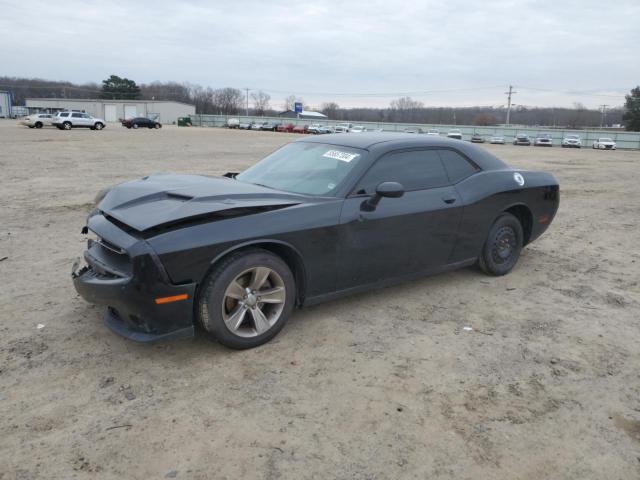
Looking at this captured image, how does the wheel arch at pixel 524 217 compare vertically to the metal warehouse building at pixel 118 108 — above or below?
below

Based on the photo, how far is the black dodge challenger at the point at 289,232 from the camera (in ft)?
10.4

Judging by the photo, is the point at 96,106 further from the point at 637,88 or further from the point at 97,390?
the point at 97,390

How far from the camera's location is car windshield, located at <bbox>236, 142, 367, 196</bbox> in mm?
4109

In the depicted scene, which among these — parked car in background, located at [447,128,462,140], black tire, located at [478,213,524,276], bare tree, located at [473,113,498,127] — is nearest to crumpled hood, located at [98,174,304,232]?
black tire, located at [478,213,524,276]

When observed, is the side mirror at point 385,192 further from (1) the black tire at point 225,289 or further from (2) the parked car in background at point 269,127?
(2) the parked car in background at point 269,127

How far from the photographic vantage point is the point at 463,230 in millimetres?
4777

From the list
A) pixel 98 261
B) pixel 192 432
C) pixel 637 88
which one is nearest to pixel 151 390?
pixel 192 432

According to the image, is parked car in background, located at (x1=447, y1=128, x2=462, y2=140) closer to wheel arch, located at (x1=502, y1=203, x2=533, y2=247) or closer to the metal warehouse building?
wheel arch, located at (x1=502, y1=203, x2=533, y2=247)

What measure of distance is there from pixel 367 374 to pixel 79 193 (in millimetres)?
8391

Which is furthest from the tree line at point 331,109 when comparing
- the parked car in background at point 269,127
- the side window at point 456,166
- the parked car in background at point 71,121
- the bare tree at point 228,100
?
the side window at point 456,166

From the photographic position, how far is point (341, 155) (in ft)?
14.3

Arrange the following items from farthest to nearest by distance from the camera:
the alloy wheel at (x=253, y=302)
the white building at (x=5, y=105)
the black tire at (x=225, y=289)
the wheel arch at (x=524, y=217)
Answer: the white building at (x=5, y=105) → the wheel arch at (x=524, y=217) → the alloy wheel at (x=253, y=302) → the black tire at (x=225, y=289)

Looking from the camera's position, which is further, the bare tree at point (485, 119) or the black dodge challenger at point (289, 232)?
the bare tree at point (485, 119)

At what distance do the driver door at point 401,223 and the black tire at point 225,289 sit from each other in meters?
0.64
